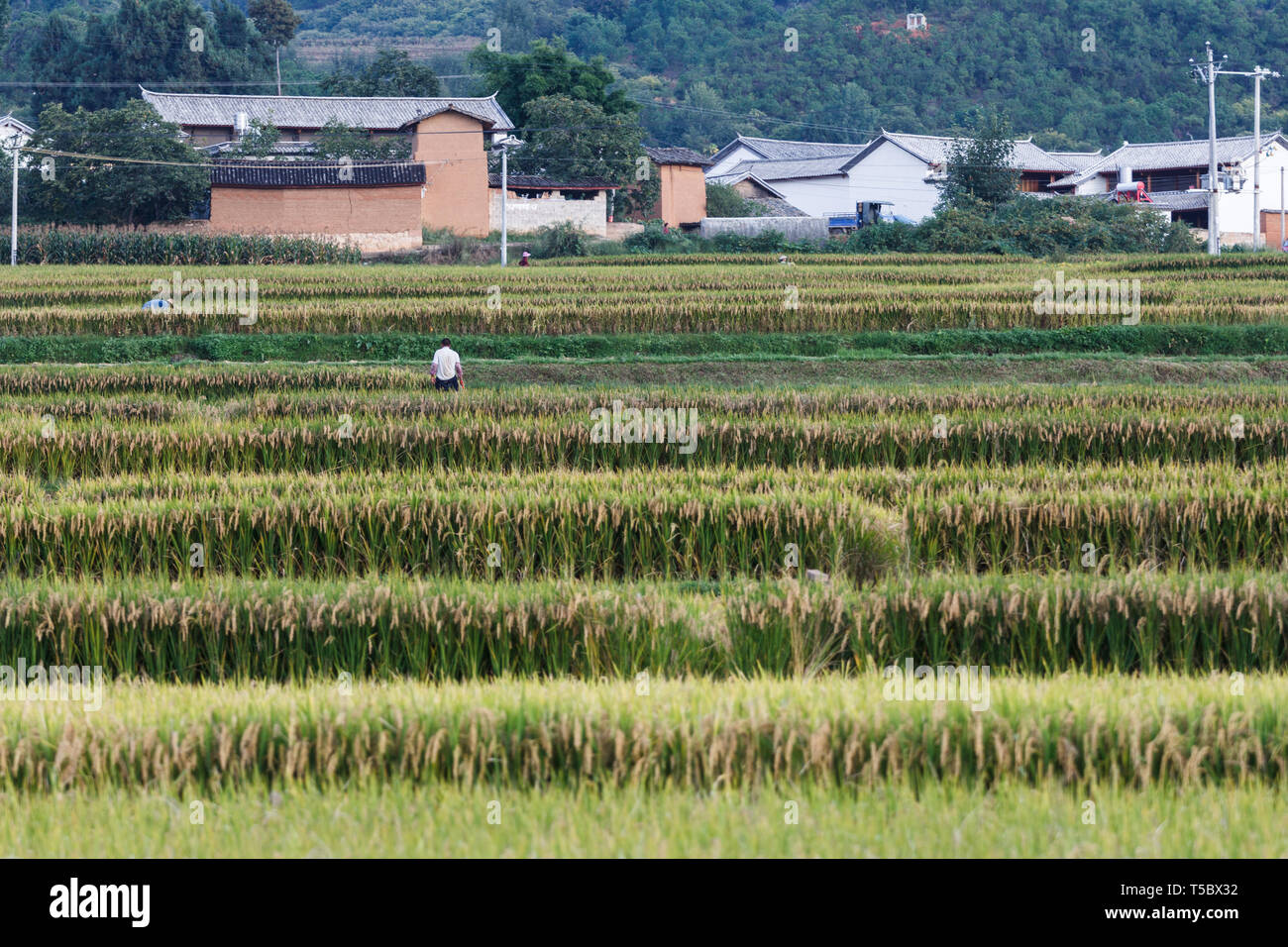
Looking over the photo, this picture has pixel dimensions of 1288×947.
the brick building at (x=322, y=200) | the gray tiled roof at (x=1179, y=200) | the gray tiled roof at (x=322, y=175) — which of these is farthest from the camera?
the gray tiled roof at (x=1179, y=200)

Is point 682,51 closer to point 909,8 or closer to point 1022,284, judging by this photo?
point 909,8

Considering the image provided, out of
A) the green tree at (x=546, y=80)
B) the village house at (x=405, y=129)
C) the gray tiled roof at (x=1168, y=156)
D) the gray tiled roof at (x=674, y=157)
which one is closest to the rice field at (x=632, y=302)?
the village house at (x=405, y=129)

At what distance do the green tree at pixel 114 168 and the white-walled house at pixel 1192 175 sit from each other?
43.8 meters

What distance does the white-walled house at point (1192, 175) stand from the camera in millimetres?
64375

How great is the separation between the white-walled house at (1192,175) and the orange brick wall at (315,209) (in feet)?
119

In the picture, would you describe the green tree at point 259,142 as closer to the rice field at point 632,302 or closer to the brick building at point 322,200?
the brick building at point 322,200

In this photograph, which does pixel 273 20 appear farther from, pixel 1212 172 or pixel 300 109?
pixel 1212 172

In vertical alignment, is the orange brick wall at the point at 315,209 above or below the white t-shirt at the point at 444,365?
above

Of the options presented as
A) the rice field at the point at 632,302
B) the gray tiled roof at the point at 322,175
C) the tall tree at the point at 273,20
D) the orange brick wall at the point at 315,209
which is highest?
the tall tree at the point at 273,20

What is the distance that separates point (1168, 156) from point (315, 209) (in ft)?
148

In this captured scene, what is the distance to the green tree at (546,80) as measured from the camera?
201 ft

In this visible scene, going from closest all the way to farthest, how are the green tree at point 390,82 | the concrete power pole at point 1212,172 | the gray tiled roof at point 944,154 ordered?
1. the concrete power pole at point 1212,172
2. the gray tiled roof at point 944,154
3. the green tree at point 390,82

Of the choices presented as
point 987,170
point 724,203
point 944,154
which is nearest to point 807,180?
point 944,154

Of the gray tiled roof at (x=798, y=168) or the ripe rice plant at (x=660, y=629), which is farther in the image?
the gray tiled roof at (x=798, y=168)
